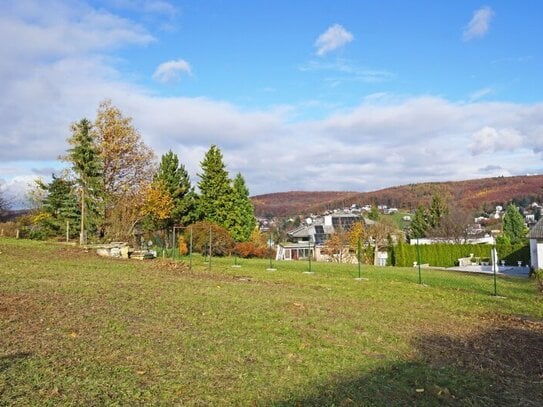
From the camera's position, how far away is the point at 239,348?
6844 mm

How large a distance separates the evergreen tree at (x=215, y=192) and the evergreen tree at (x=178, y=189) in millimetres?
1229

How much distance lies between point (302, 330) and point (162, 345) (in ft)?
8.91

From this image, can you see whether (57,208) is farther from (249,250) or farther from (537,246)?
(537,246)

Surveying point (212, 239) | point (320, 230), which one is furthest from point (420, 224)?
point (212, 239)

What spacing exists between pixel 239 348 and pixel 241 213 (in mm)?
40686

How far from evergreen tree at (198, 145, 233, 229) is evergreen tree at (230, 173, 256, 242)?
21.8 inches

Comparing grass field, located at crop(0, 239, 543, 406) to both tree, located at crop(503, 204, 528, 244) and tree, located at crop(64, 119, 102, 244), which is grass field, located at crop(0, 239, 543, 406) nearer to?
tree, located at crop(64, 119, 102, 244)

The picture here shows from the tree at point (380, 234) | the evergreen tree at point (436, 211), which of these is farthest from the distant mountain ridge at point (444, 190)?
the tree at point (380, 234)

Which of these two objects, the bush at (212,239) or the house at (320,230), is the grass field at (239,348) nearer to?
the bush at (212,239)

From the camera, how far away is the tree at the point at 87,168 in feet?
93.1

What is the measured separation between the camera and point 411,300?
46.0 ft

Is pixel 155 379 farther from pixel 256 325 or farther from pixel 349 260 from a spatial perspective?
pixel 349 260

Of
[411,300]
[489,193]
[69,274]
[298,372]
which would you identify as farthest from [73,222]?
[489,193]

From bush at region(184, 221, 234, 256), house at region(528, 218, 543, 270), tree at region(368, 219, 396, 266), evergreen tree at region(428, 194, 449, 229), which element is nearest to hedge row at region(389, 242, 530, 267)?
tree at region(368, 219, 396, 266)
